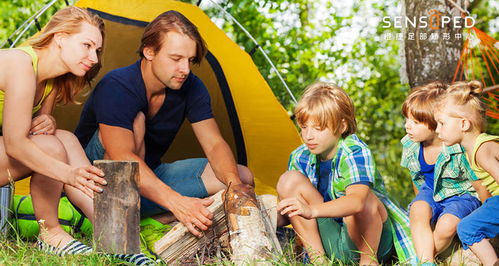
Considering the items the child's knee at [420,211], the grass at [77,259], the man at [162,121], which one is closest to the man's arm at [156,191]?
the man at [162,121]

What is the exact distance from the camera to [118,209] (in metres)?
1.85

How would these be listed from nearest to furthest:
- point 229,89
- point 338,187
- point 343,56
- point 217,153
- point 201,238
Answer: point 201,238
point 338,187
point 217,153
point 229,89
point 343,56

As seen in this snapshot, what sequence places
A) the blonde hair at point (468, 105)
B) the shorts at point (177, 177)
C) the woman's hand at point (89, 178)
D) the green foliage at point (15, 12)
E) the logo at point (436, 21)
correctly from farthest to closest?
the green foliage at point (15, 12), the logo at point (436, 21), the shorts at point (177, 177), the blonde hair at point (468, 105), the woman's hand at point (89, 178)

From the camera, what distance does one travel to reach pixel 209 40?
3.34m

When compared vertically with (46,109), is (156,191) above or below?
below

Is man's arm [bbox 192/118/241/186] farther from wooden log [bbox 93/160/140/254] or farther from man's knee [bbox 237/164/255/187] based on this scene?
wooden log [bbox 93/160/140/254]

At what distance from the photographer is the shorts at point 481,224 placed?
6.73 feet

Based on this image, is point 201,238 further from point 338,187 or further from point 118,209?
point 338,187

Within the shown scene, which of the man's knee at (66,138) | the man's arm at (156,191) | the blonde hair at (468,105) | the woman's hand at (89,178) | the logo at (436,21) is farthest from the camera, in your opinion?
the logo at (436,21)

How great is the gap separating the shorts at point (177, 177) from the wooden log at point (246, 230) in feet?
2.06

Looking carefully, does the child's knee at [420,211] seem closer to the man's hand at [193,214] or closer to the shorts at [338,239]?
the shorts at [338,239]

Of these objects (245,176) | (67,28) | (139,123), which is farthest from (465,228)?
(67,28)

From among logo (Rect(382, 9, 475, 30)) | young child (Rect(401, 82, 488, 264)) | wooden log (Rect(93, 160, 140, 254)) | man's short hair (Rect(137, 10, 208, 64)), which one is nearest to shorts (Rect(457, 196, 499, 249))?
young child (Rect(401, 82, 488, 264))

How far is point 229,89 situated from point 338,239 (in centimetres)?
138
